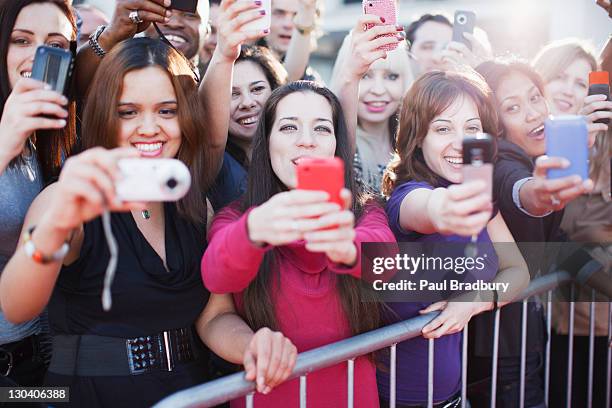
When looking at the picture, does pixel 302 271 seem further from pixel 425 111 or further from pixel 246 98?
pixel 246 98

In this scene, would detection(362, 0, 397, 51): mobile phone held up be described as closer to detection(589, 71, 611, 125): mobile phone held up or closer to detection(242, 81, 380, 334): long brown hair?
detection(242, 81, 380, 334): long brown hair

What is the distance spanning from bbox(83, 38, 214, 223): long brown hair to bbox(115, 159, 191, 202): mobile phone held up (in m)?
0.79

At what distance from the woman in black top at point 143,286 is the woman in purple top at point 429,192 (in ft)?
2.36

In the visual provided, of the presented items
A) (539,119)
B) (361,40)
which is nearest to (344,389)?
(361,40)

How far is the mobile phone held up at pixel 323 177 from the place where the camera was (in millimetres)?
1496

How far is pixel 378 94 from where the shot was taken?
12.7 ft

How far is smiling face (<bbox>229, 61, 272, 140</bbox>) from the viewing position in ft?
10.4

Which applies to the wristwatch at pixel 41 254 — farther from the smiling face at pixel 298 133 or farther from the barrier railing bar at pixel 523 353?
the barrier railing bar at pixel 523 353

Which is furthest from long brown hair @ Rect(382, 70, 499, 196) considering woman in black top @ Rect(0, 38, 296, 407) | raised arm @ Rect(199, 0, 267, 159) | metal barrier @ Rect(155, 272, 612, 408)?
woman in black top @ Rect(0, 38, 296, 407)

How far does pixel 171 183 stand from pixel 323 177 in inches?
14.1

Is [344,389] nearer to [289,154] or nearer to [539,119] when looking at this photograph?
[289,154]

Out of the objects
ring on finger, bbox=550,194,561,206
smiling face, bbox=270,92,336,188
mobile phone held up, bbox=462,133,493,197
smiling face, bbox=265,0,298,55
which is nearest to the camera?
mobile phone held up, bbox=462,133,493,197

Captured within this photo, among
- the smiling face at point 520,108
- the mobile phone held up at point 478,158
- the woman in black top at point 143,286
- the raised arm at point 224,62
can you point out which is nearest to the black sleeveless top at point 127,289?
the woman in black top at point 143,286

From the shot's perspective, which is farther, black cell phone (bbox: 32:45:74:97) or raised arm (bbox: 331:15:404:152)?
raised arm (bbox: 331:15:404:152)
